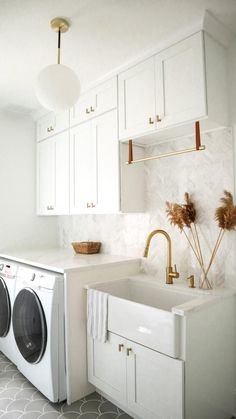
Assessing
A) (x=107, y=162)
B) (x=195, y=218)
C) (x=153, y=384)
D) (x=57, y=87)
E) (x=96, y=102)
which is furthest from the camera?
(x=96, y=102)

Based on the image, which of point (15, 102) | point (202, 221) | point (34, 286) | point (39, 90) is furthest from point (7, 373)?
point (15, 102)

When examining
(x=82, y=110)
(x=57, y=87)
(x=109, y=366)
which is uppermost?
(x=82, y=110)

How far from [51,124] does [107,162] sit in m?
1.06

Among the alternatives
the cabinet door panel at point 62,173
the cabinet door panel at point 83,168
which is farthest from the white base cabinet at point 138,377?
the cabinet door panel at point 62,173

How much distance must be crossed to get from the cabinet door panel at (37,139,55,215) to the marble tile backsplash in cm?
73

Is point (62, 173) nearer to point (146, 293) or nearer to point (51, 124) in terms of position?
point (51, 124)

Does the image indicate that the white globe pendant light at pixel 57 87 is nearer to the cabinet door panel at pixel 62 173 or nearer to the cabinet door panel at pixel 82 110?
the cabinet door panel at pixel 82 110

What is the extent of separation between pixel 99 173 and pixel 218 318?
140 centimetres

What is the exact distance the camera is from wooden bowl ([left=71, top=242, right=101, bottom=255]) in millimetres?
2799

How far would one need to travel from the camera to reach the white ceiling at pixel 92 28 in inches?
62.5

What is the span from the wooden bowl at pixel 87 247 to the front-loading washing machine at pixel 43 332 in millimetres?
587

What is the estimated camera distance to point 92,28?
1.78 metres

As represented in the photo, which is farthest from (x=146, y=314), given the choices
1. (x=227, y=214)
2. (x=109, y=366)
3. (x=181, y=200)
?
(x=181, y=200)

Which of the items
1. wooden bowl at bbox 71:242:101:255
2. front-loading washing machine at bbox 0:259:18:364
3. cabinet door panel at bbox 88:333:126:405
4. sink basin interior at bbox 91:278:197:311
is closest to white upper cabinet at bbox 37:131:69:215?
wooden bowl at bbox 71:242:101:255
